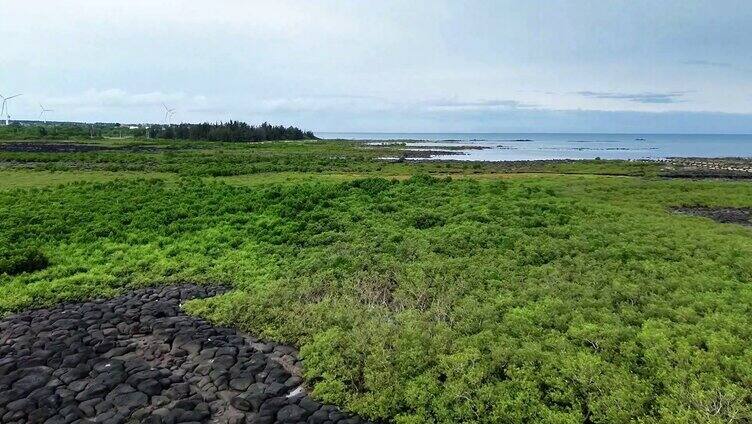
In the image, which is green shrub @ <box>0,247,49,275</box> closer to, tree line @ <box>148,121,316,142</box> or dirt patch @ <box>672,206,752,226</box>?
dirt patch @ <box>672,206,752,226</box>

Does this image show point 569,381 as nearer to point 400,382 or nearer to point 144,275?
point 400,382

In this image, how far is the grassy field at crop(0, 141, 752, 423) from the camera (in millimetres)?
9172

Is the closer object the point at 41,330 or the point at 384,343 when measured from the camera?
the point at 384,343

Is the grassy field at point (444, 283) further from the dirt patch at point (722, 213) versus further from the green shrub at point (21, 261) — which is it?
the dirt patch at point (722, 213)

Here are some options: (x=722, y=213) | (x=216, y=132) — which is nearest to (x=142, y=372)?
(x=722, y=213)

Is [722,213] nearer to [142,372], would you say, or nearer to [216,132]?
[142,372]

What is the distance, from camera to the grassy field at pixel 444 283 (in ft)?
30.1

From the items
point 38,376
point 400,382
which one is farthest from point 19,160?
point 400,382

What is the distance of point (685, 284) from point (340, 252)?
9681mm

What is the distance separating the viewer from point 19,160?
55.8 meters

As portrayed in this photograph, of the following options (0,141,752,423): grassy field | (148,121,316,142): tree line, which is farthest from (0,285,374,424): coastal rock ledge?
(148,121,316,142): tree line

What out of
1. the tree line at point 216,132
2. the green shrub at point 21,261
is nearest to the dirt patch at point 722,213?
the green shrub at point 21,261

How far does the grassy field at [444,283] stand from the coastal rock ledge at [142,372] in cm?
72

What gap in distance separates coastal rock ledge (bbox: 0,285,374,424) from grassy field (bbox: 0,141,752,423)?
2.36 feet
